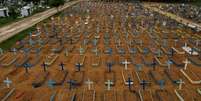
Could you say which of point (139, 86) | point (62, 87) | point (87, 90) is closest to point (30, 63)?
point (62, 87)

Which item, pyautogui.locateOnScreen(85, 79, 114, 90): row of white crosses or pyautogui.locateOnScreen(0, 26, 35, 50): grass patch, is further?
pyautogui.locateOnScreen(0, 26, 35, 50): grass patch

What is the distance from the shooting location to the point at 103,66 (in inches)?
977

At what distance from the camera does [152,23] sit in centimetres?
4897

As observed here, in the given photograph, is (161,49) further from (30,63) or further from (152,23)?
(152,23)

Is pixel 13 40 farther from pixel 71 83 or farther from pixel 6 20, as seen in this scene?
pixel 71 83

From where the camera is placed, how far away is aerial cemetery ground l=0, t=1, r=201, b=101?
1919cm

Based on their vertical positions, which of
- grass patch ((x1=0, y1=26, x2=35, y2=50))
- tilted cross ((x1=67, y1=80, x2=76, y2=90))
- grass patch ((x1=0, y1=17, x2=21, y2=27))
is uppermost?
grass patch ((x1=0, y1=17, x2=21, y2=27))

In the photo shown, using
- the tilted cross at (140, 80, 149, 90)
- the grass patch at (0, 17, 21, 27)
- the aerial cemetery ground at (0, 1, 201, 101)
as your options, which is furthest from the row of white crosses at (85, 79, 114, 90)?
the grass patch at (0, 17, 21, 27)

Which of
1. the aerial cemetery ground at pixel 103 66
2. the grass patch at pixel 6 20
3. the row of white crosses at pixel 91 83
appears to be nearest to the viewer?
the aerial cemetery ground at pixel 103 66

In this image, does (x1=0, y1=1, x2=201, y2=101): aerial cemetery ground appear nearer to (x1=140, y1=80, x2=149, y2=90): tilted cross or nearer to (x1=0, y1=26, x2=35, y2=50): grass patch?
(x1=140, y1=80, x2=149, y2=90): tilted cross

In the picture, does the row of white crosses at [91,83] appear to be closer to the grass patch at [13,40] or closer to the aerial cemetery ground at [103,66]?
the aerial cemetery ground at [103,66]

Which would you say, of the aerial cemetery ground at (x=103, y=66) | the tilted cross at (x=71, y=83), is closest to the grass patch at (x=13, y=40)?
the aerial cemetery ground at (x=103, y=66)

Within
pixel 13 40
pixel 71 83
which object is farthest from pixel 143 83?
pixel 13 40

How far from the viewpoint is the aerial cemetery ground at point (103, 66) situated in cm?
1919
